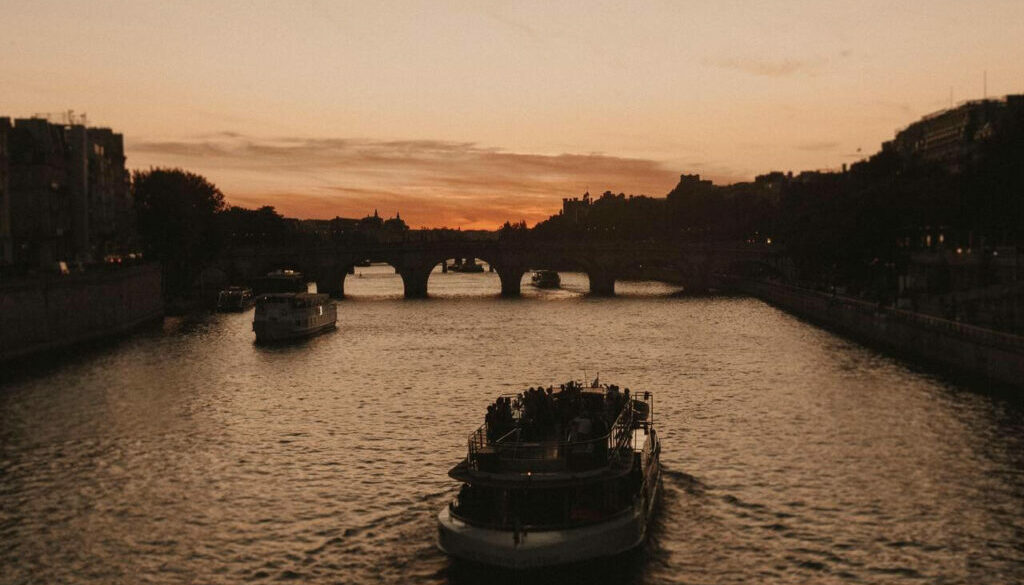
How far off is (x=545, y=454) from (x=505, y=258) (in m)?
130

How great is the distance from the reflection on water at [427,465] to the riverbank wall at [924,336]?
2.22 metres

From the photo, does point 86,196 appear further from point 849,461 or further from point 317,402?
point 849,461

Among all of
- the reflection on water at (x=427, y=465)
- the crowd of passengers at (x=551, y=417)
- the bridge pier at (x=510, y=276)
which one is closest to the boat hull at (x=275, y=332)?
the reflection on water at (x=427, y=465)

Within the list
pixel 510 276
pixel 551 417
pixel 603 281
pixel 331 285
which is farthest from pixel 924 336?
pixel 331 285

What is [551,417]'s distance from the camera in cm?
3219

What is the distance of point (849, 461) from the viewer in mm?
41906

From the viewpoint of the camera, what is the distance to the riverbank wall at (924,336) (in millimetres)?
56188

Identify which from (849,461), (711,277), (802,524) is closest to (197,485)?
(802,524)

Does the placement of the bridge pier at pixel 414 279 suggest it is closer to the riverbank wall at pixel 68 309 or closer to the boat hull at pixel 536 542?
the riverbank wall at pixel 68 309

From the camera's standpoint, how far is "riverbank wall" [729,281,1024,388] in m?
56.2

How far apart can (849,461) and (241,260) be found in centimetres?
11987

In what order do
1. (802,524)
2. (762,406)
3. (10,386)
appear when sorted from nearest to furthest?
(802,524) → (762,406) → (10,386)

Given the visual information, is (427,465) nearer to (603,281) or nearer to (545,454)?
(545,454)

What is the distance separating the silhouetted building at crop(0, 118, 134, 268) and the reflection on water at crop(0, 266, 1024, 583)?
893 inches
